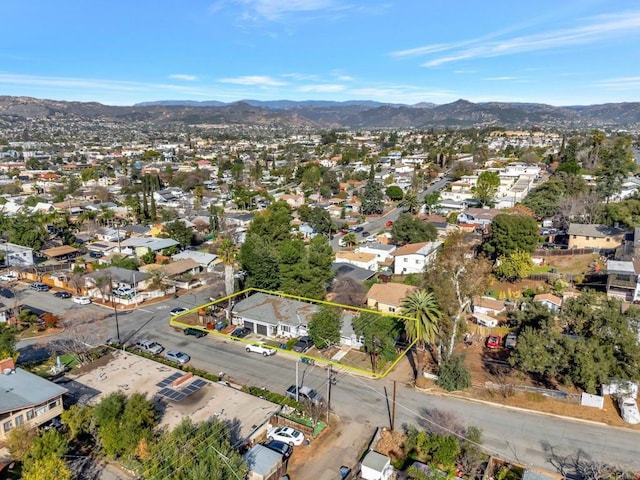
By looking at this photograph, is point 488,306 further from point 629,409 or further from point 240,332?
point 240,332

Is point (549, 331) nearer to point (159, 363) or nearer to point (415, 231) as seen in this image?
point (159, 363)

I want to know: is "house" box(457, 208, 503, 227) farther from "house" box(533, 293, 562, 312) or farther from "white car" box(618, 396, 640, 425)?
"white car" box(618, 396, 640, 425)

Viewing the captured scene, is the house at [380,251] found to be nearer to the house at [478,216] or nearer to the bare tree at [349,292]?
the bare tree at [349,292]

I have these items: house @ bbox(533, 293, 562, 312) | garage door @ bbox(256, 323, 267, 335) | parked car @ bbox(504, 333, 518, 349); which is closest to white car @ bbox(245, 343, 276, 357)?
garage door @ bbox(256, 323, 267, 335)

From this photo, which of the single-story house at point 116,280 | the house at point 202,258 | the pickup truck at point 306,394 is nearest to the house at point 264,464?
the pickup truck at point 306,394

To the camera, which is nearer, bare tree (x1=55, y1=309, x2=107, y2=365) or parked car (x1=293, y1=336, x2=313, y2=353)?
bare tree (x1=55, y1=309, x2=107, y2=365)

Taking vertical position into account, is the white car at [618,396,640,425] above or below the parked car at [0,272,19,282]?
above
